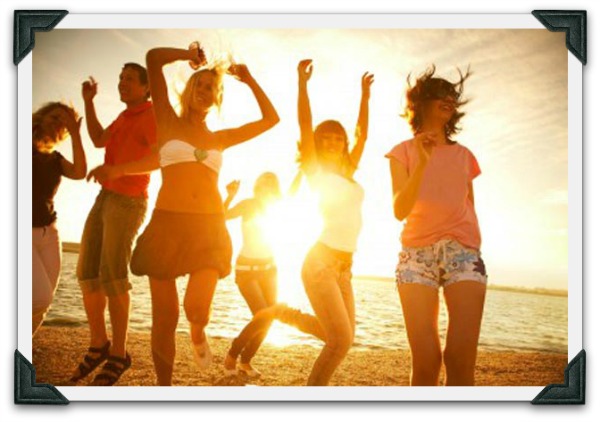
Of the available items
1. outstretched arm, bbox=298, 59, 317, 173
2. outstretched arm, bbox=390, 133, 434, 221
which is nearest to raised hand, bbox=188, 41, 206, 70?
outstretched arm, bbox=298, 59, 317, 173

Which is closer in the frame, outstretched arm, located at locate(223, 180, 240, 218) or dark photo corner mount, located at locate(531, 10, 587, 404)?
outstretched arm, located at locate(223, 180, 240, 218)

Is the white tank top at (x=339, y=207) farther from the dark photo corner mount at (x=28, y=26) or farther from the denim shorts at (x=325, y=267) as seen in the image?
the dark photo corner mount at (x=28, y=26)

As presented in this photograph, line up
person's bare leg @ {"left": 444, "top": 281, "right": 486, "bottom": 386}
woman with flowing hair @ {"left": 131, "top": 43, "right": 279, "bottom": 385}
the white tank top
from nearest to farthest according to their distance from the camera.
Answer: person's bare leg @ {"left": 444, "top": 281, "right": 486, "bottom": 386} → woman with flowing hair @ {"left": 131, "top": 43, "right": 279, "bottom": 385} → the white tank top

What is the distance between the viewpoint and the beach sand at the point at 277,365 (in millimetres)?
3348

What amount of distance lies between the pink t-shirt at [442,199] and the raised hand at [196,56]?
46.5 inches

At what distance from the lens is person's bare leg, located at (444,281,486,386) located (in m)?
2.79

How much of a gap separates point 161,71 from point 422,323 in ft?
6.10

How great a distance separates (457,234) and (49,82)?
237 cm

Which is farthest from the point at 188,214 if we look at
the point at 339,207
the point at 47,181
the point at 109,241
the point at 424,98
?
the point at 424,98

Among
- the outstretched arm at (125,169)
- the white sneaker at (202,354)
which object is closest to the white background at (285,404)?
the white sneaker at (202,354)

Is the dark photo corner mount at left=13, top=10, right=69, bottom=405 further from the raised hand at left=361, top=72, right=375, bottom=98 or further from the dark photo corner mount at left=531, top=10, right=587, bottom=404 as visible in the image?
the dark photo corner mount at left=531, top=10, right=587, bottom=404

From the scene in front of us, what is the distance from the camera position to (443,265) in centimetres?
282

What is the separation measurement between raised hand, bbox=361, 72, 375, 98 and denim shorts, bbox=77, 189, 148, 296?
1327mm
